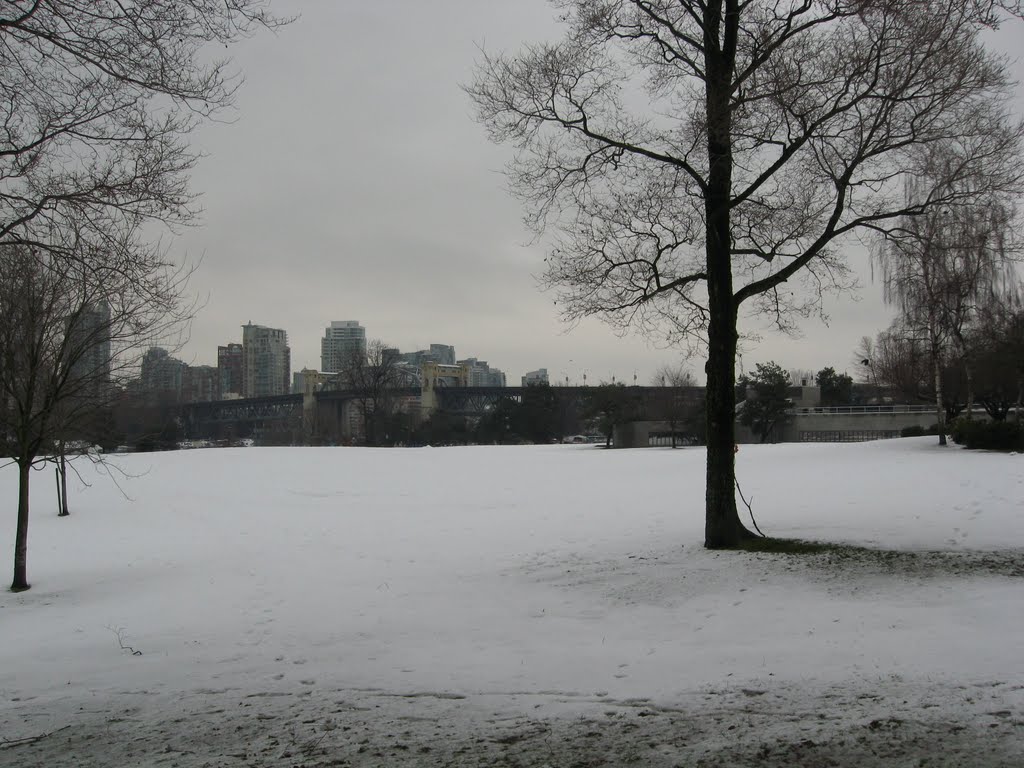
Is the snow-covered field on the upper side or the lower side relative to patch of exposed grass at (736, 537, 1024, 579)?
lower

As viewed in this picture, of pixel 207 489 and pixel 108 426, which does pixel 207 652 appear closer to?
pixel 108 426

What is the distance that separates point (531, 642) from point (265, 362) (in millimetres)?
106945

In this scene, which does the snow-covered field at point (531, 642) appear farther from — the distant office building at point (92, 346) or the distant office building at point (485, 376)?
the distant office building at point (485, 376)

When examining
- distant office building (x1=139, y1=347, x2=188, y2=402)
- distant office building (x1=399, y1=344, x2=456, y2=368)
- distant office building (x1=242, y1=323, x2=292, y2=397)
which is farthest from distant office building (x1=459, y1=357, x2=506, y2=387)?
distant office building (x1=139, y1=347, x2=188, y2=402)

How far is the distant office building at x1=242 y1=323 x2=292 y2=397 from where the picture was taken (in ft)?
324

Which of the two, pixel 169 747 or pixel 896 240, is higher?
pixel 896 240

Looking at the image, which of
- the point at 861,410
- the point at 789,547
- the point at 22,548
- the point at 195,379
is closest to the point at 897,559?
the point at 789,547

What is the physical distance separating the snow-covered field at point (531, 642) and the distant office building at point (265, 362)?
85809 mm

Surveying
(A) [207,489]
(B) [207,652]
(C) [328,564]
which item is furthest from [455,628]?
(A) [207,489]

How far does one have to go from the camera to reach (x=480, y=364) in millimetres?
179625

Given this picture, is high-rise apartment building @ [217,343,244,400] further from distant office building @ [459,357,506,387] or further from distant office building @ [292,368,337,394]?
distant office building @ [459,357,506,387]

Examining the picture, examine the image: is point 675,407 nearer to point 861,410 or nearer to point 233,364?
point 861,410

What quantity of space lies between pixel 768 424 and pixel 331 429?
52154 mm

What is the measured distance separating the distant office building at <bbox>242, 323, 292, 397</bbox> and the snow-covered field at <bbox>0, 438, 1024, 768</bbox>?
85.8 metres
